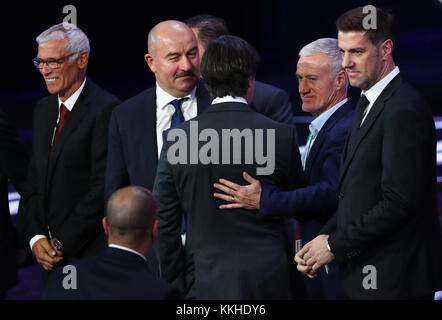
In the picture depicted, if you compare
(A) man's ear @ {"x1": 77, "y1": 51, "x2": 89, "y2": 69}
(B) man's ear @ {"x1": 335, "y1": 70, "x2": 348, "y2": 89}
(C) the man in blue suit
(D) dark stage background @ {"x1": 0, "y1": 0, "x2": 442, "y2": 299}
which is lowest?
(D) dark stage background @ {"x1": 0, "y1": 0, "x2": 442, "y2": 299}

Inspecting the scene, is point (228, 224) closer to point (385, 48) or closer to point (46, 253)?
point (385, 48)

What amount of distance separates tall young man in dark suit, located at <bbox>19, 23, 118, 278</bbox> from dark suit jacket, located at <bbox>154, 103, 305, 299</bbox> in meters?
0.70

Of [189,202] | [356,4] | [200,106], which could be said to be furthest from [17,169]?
[356,4]

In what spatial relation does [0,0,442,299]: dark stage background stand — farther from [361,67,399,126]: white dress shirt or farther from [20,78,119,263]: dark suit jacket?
[361,67,399,126]: white dress shirt

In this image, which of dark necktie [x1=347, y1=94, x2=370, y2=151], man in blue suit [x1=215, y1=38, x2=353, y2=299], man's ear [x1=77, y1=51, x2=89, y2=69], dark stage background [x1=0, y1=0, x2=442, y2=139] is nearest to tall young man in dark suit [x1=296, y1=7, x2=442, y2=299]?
dark necktie [x1=347, y1=94, x2=370, y2=151]

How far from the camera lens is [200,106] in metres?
3.65

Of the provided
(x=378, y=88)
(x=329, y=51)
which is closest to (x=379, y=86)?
(x=378, y=88)

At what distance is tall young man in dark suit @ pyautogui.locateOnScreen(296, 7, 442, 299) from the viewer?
116 inches

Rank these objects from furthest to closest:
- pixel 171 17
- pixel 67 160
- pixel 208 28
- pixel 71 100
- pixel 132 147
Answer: pixel 171 17
pixel 208 28
pixel 71 100
pixel 67 160
pixel 132 147

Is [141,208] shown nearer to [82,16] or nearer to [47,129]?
[47,129]

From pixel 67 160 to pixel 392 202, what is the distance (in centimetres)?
Result: 158

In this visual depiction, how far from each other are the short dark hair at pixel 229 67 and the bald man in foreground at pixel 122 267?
54 centimetres

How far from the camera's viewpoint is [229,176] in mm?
2996

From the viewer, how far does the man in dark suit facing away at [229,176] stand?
2973mm
